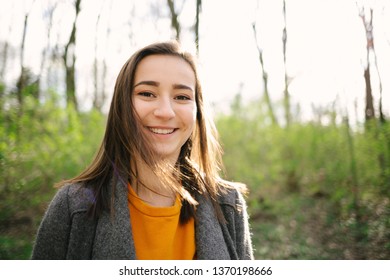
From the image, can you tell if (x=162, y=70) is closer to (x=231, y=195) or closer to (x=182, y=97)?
(x=182, y=97)

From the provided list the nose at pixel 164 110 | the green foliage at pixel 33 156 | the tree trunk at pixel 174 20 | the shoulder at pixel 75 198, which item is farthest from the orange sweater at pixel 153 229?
the tree trunk at pixel 174 20

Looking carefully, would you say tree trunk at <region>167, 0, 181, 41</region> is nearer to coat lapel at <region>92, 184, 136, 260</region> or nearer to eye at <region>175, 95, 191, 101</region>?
eye at <region>175, 95, 191, 101</region>

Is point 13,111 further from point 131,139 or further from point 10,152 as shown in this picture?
point 131,139

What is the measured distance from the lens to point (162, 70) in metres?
1.38

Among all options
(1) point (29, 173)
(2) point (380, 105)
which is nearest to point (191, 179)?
(1) point (29, 173)

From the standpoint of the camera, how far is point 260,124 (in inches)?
237

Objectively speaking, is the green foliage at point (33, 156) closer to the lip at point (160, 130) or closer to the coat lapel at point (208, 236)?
the lip at point (160, 130)

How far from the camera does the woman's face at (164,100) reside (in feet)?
4.46

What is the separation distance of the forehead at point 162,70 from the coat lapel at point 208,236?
56cm

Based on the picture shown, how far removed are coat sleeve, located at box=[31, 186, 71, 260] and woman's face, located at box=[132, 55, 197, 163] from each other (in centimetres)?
42

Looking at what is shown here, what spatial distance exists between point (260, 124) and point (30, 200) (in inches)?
158

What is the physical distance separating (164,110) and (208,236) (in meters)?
0.55

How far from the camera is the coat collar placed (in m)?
1.25

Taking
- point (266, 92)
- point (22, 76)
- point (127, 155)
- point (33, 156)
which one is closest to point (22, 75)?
point (22, 76)
